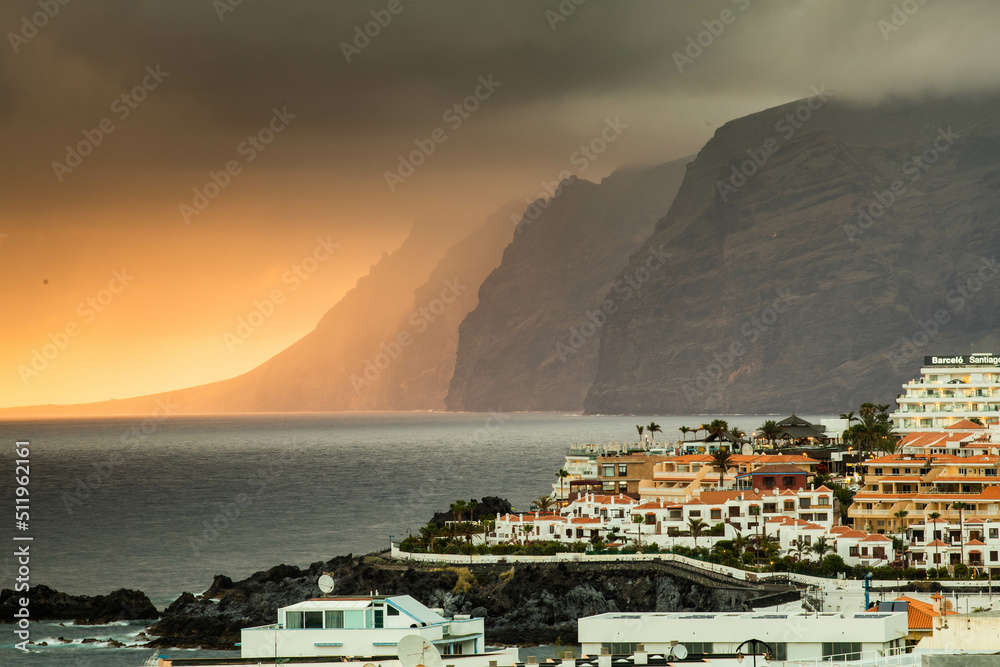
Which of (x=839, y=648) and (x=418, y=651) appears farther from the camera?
(x=839, y=648)

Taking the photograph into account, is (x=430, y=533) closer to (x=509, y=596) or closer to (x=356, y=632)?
(x=509, y=596)

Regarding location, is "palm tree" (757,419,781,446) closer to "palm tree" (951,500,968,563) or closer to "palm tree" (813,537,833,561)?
"palm tree" (951,500,968,563)

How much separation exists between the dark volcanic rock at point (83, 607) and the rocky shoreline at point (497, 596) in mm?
107

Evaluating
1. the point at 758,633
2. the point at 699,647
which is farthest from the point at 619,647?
the point at 758,633

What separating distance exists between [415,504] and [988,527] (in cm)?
8753

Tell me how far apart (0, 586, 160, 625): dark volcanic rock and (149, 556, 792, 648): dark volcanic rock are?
3123 millimetres

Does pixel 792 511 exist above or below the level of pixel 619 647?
above

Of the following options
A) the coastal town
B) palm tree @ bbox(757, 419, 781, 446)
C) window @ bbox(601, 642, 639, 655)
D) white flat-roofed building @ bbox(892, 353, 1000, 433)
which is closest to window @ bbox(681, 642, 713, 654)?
window @ bbox(601, 642, 639, 655)

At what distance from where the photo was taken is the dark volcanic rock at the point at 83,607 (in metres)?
84.3

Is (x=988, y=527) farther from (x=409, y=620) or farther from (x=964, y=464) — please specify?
(x=409, y=620)

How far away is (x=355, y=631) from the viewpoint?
3969 centimetres

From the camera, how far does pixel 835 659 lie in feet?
133

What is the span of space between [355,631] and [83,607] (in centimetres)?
5232

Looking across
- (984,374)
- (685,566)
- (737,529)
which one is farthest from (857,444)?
(685,566)
